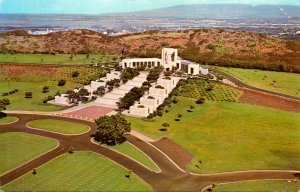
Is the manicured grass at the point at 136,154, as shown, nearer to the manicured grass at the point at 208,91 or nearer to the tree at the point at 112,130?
the tree at the point at 112,130

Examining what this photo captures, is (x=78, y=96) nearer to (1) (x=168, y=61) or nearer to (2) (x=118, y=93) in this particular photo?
(2) (x=118, y=93)

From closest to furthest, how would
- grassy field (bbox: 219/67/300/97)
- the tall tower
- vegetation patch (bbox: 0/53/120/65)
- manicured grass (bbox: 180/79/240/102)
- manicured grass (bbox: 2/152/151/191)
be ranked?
1. manicured grass (bbox: 2/152/151/191)
2. manicured grass (bbox: 180/79/240/102)
3. grassy field (bbox: 219/67/300/97)
4. the tall tower
5. vegetation patch (bbox: 0/53/120/65)

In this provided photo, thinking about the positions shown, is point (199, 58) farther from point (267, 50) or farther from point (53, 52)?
point (53, 52)

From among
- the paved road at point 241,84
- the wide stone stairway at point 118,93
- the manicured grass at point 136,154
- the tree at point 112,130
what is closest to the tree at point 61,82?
the wide stone stairway at point 118,93

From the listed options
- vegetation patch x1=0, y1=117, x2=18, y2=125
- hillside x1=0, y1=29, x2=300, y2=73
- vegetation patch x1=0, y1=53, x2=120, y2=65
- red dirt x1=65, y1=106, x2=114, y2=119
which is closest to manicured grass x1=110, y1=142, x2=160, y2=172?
red dirt x1=65, y1=106, x2=114, y2=119

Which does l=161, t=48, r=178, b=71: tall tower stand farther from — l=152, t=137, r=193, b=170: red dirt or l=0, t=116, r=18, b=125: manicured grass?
l=0, t=116, r=18, b=125: manicured grass

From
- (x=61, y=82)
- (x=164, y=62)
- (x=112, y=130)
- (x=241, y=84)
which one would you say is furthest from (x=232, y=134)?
(x=164, y=62)

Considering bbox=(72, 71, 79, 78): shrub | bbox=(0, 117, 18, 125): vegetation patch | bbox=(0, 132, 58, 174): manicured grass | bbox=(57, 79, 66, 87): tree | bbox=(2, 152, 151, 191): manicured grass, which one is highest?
bbox=(72, 71, 79, 78): shrub
